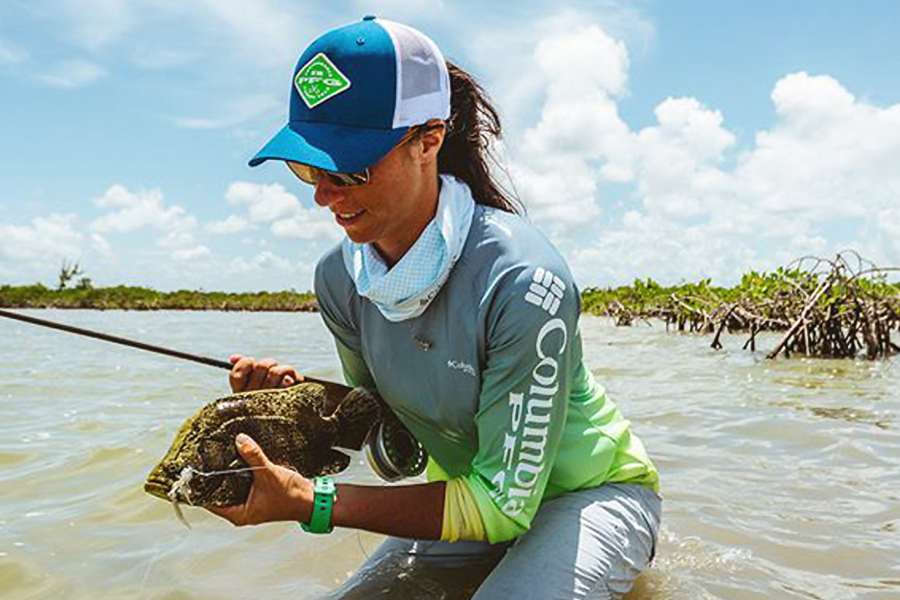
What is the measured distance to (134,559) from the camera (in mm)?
2764

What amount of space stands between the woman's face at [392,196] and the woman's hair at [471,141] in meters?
0.17

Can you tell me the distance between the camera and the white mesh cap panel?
1611 mm

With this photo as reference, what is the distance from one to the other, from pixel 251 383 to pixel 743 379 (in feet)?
21.0

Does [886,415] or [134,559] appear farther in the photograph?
[886,415]

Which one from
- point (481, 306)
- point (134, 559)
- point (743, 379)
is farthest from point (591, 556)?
point (743, 379)

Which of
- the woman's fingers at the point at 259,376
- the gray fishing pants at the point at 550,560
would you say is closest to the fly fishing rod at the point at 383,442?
the woman's fingers at the point at 259,376

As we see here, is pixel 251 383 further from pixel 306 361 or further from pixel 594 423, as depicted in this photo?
pixel 306 361

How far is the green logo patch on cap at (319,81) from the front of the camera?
1.61 metres

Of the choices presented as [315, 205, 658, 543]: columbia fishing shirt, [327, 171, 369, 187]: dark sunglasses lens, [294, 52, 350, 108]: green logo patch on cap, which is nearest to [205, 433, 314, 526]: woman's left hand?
[315, 205, 658, 543]: columbia fishing shirt

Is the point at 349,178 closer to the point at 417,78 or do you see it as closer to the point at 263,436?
the point at 417,78

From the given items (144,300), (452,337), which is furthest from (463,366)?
(144,300)

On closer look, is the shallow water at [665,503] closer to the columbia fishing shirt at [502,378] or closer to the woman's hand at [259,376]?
the columbia fishing shirt at [502,378]

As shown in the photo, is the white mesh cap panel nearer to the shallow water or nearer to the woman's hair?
the woman's hair

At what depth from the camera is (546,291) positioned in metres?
1.67
